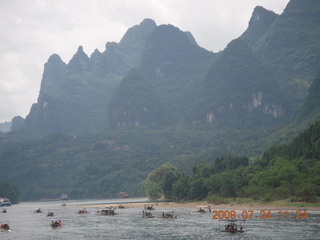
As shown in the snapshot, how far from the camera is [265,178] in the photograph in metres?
122

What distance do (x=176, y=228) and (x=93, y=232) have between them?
14.6m

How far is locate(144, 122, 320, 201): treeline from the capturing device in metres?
112

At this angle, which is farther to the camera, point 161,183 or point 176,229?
point 161,183

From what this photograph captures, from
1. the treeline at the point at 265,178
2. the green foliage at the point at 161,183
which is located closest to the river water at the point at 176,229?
the treeline at the point at 265,178

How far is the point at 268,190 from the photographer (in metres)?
118

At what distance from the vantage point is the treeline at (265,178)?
11238 centimetres

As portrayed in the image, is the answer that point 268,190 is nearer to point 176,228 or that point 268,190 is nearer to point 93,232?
point 176,228
